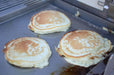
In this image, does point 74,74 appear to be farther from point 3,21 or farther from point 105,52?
point 3,21

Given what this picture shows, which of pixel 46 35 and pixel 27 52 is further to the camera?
pixel 46 35

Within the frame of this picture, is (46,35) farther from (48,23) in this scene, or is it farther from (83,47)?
(83,47)

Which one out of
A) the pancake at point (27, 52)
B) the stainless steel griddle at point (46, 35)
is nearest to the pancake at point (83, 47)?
the stainless steel griddle at point (46, 35)

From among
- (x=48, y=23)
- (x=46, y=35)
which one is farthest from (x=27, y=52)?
(x=48, y=23)

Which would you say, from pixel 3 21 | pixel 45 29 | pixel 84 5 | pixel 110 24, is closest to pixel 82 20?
pixel 84 5

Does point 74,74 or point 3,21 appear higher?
point 3,21

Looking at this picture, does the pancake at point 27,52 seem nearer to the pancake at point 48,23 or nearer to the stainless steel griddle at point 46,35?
the stainless steel griddle at point 46,35

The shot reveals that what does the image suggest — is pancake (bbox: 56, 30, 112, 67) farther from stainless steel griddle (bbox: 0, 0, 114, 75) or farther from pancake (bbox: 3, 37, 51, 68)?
pancake (bbox: 3, 37, 51, 68)
